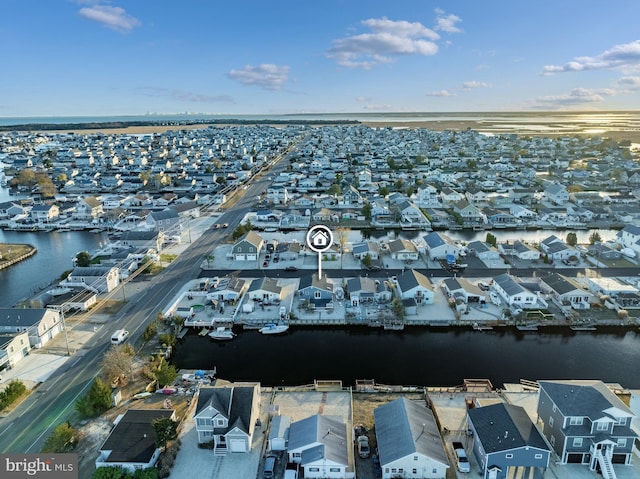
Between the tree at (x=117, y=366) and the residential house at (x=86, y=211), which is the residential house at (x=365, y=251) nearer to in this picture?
the tree at (x=117, y=366)

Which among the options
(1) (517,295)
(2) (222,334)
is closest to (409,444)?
(2) (222,334)

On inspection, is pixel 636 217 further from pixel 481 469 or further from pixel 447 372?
pixel 481 469

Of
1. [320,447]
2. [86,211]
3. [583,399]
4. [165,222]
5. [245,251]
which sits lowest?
[320,447]

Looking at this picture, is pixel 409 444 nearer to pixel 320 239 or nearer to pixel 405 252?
pixel 320 239

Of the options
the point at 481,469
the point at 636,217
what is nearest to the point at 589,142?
the point at 636,217

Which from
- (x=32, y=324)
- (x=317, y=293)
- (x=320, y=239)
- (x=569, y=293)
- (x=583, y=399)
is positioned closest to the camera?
(x=583, y=399)

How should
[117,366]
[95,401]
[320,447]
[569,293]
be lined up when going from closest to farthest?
1. [320,447]
2. [95,401]
3. [117,366]
4. [569,293]
